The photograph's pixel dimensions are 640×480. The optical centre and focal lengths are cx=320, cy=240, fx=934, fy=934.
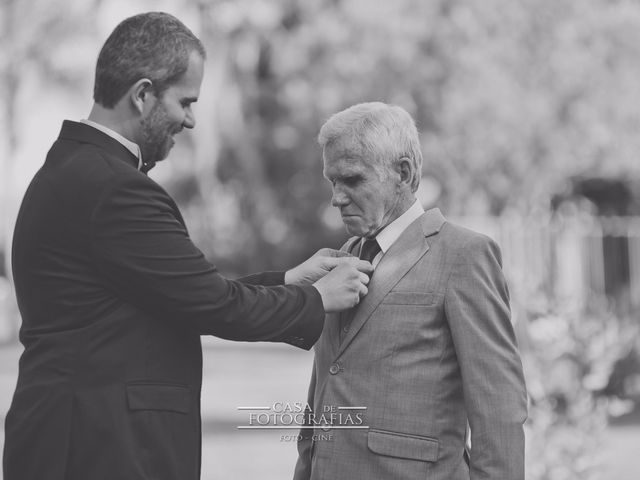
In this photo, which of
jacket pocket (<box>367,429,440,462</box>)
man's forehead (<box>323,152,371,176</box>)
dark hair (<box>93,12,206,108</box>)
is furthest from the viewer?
man's forehead (<box>323,152,371,176</box>)

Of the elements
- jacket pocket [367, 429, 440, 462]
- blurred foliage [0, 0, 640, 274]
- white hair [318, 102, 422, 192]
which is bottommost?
jacket pocket [367, 429, 440, 462]

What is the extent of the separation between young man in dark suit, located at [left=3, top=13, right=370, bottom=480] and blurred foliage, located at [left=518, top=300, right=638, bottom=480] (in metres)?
3.34

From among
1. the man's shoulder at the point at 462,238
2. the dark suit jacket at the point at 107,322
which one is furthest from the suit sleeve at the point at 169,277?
the man's shoulder at the point at 462,238

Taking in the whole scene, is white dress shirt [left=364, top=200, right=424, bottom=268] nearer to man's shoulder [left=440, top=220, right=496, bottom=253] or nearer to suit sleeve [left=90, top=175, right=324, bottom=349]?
man's shoulder [left=440, top=220, right=496, bottom=253]

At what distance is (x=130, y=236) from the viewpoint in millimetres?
2625

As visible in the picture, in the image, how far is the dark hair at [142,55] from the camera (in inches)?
106

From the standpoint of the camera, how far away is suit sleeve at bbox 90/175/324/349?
8.60 feet

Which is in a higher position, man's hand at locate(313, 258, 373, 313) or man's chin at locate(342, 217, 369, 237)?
man's chin at locate(342, 217, 369, 237)

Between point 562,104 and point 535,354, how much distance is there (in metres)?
10.5

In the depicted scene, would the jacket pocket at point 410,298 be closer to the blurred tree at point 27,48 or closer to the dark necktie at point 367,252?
the dark necktie at point 367,252

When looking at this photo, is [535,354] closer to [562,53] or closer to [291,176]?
[562,53]

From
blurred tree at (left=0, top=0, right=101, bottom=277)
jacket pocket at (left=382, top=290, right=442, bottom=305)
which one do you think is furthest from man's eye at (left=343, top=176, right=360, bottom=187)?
blurred tree at (left=0, top=0, right=101, bottom=277)

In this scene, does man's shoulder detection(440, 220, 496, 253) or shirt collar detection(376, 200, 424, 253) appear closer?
man's shoulder detection(440, 220, 496, 253)

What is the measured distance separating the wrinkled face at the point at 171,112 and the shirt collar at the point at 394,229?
0.75m
